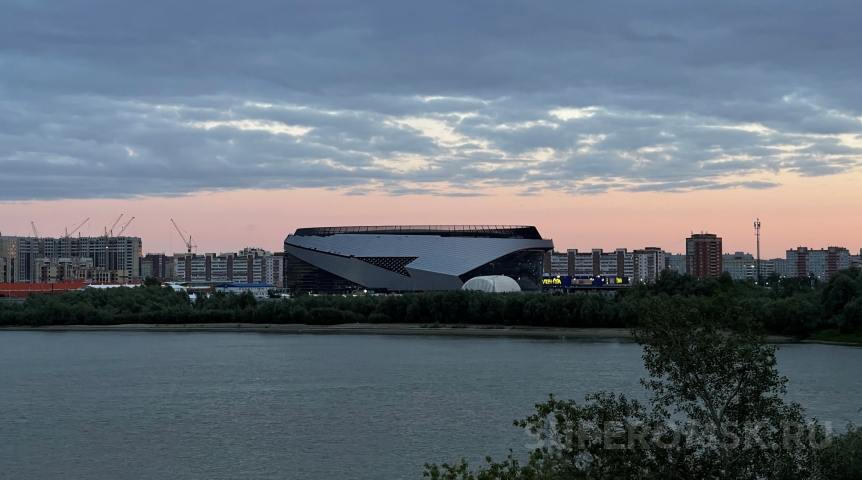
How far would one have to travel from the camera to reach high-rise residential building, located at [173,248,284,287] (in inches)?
4875

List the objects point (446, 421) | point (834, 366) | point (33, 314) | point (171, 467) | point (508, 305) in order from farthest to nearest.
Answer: point (33, 314), point (508, 305), point (834, 366), point (446, 421), point (171, 467)

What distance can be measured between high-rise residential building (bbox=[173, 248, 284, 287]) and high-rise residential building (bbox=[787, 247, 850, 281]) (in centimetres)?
6562

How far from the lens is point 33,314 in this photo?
44875 millimetres

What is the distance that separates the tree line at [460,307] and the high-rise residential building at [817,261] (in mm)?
72549

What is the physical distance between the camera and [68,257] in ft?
417

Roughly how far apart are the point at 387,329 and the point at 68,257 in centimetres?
9869

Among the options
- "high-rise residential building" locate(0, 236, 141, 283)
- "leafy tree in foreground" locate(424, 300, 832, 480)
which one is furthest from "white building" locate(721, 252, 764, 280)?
"leafy tree in foreground" locate(424, 300, 832, 480)

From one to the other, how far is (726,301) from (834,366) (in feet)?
62.9

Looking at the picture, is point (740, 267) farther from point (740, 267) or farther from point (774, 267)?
point (774, 267)

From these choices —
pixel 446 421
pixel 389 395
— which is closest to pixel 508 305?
pixel 389 395

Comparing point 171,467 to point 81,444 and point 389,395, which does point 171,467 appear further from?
point 389,395

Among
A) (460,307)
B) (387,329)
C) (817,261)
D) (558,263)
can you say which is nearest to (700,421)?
(387,329)

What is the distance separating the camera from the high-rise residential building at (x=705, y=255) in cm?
10969

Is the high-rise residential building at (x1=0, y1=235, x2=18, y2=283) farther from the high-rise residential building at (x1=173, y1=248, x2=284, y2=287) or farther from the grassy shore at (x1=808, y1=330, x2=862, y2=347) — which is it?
the grassy shore at (x1=808, y1=330, x2=862, y2=347)
